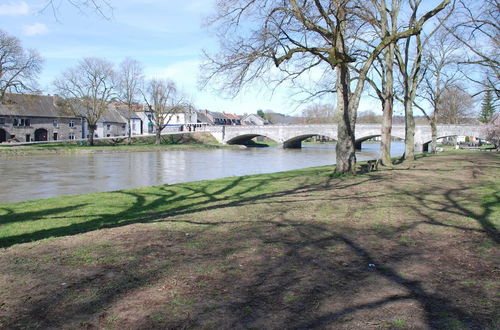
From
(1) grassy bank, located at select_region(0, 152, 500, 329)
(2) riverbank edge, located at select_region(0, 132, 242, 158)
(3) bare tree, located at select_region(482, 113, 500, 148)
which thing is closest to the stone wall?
(2) riverbank edge, located at select_region(0, 132, 242, 158)

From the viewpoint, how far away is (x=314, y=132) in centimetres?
6688

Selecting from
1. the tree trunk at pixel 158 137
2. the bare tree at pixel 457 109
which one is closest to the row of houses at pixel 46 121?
the tree trunk at pixel 158 137

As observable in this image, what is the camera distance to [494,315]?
3.81m

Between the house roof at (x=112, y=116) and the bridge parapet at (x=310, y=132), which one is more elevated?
the house roof at (x=112, y=116)

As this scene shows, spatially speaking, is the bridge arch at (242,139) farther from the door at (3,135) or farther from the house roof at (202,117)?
the house roof at (202,117)

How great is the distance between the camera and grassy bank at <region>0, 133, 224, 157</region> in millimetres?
43725

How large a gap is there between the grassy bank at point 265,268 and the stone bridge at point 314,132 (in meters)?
53.6

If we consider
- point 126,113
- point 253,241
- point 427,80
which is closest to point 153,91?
point 126,113

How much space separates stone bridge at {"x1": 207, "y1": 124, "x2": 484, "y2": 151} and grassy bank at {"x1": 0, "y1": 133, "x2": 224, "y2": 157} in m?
3.27

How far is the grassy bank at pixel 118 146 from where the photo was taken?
43.7m

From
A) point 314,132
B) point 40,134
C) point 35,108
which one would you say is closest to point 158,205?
point 314,132

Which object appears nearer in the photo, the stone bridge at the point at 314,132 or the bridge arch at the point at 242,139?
the stone bridge at the point at 314,132

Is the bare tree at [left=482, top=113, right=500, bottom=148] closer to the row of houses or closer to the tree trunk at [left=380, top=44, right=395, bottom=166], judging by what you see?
the tree trunk at [left=380, top=44, right=395, bottom=166]

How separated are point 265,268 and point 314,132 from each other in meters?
62.9
